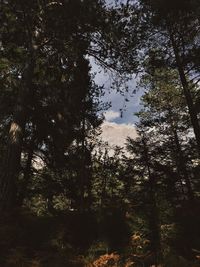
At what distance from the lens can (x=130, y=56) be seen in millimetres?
11305

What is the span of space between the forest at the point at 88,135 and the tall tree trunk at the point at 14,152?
0.03 metres

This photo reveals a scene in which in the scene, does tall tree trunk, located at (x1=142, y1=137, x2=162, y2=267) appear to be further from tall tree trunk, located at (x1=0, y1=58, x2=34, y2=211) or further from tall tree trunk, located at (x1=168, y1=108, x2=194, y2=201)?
tall tree trunk, located at (x1=168, y1=108, x2=194, y2=201)

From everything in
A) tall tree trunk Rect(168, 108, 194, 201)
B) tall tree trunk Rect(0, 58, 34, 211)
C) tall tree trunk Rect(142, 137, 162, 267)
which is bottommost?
tall tree trunk Rect(142, 137, 162, 267)

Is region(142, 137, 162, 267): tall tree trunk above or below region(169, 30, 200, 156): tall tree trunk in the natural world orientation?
below

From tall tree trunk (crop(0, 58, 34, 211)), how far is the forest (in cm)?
3

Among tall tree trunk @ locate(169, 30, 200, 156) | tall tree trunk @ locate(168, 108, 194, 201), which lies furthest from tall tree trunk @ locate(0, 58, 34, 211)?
tall tree trunk @ locate(168, 108, 194, 201)

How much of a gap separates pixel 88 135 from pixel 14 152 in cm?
1015

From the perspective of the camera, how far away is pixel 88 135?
18578 mm

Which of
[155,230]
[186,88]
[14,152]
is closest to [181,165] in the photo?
[186,88]

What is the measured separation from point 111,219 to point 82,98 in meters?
9.39

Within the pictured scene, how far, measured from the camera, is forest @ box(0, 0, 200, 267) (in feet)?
23.8

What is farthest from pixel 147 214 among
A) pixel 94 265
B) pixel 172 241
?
pixel 94 265

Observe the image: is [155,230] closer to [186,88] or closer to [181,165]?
[186,88]

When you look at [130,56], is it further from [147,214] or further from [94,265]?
[94,265]
